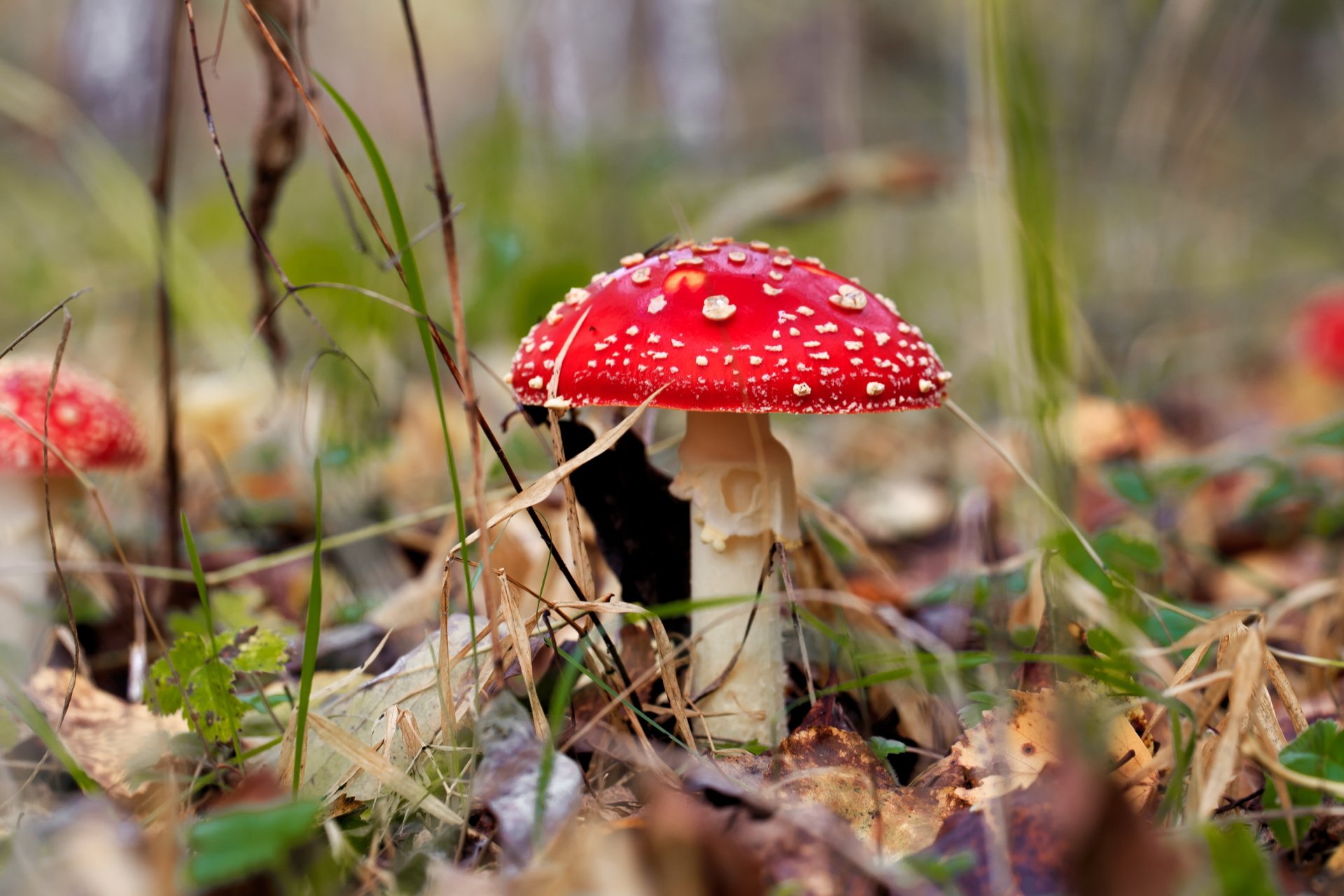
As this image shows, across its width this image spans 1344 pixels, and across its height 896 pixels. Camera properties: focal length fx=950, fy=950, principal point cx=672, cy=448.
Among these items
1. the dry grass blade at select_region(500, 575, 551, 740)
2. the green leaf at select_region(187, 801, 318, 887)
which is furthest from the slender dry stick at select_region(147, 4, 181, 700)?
the green leaf at select_region(187, 801, 318, 887)

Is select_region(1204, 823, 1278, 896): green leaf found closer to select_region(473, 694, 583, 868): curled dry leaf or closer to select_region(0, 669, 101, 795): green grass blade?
select_region(473, 694, 583, 868): curled dry leaf

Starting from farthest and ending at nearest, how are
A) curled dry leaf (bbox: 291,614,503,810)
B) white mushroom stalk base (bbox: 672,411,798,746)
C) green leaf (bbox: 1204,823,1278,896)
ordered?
1. white mushroom stalk base (bbox: 672,411,798,746)
2. curled dry leaf (bbox: 291,614,503,810)
3. green leaf (bbox: 1204,823,1278,896)

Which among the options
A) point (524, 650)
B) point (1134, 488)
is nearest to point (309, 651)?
point (524, 650)

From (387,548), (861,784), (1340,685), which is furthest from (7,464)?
(1340,685)

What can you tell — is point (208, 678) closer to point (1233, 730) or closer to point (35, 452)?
point (35, 452)

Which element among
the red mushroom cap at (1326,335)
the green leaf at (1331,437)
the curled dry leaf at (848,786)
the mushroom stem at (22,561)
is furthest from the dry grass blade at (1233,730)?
the red mushroom cap at (1326,335)
